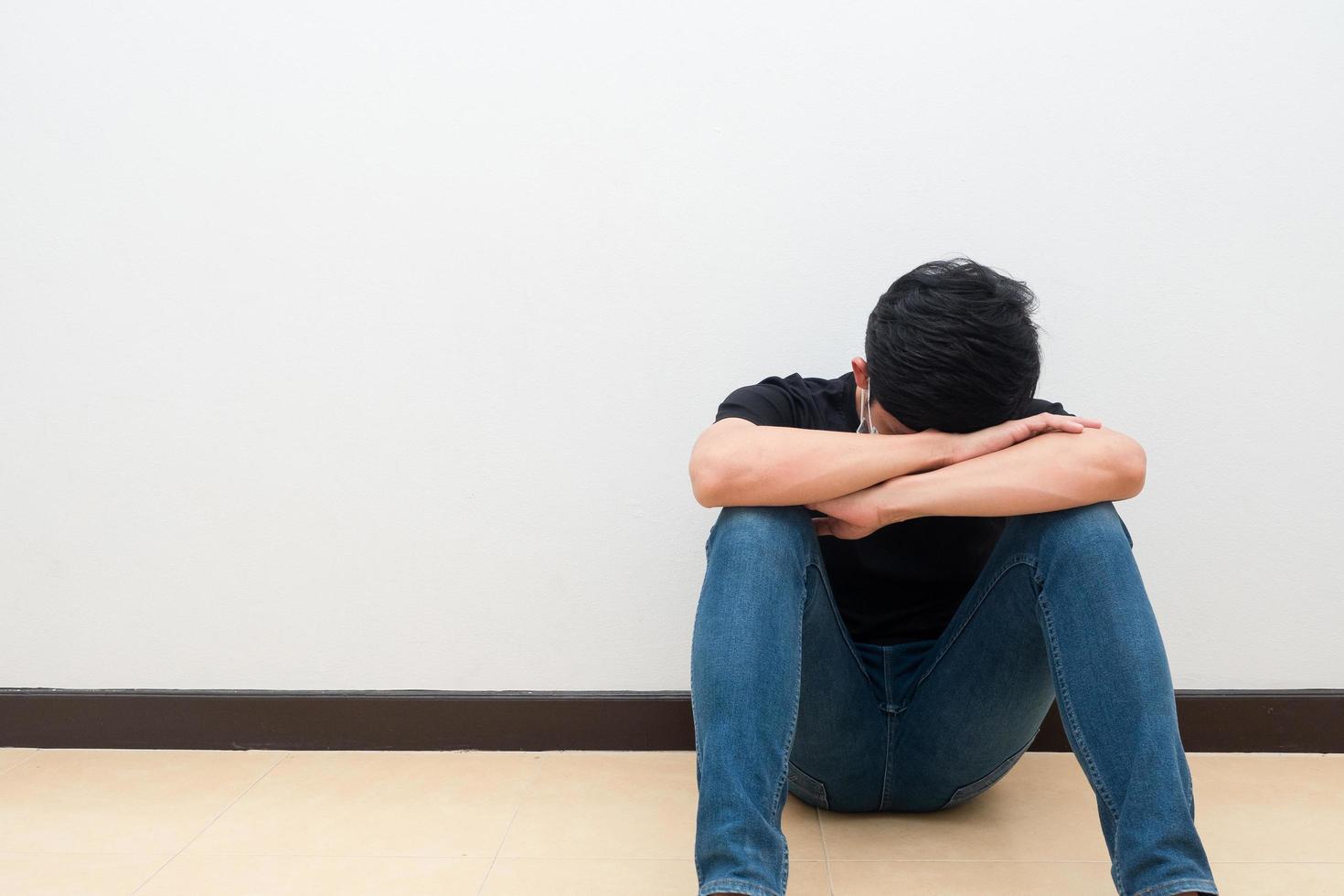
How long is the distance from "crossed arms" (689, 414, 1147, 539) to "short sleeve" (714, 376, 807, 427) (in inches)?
3.3

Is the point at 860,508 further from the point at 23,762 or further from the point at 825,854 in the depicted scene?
the point at 23,762

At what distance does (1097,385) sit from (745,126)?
0.75 metres

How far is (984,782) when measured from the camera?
55.6 inches

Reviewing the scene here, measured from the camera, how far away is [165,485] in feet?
5.94

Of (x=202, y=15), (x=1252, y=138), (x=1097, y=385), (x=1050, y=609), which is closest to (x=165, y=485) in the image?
(x=202, y=15)

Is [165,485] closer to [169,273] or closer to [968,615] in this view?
[169,273]

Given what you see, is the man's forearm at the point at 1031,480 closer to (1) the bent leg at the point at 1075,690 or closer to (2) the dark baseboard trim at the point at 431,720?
(1) the bent leg at the point at 1075,690

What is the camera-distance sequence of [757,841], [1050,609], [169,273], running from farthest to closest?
[169,273], [1050,609], [757,841]

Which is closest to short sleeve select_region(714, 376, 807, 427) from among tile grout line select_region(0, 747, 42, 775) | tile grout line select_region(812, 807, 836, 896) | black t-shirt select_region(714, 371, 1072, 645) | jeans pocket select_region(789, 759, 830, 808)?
black t-shirt select_region(714, 371, 1072, 645)

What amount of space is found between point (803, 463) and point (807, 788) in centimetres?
54

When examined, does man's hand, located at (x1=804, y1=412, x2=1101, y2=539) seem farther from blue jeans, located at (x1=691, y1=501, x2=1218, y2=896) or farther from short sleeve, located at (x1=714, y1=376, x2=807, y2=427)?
short sleeve, located at (x1=714, y1=376, x2=807, y2=427)

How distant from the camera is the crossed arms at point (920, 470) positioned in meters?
1.16

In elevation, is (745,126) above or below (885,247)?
above

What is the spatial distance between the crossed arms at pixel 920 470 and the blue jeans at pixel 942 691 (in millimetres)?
29
